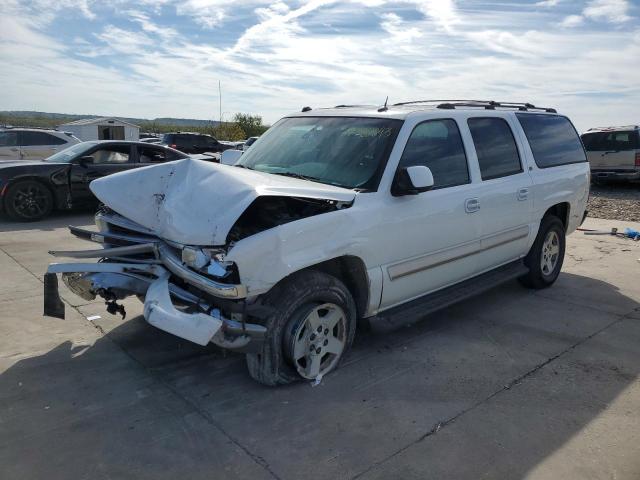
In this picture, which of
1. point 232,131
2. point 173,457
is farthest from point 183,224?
point 232,131

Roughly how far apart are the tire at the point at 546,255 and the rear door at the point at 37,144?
43.8 ft

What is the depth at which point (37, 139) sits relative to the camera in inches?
580

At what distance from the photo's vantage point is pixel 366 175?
13.3ft

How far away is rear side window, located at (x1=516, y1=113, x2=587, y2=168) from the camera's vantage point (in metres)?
5.74

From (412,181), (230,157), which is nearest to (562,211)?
(412,181)

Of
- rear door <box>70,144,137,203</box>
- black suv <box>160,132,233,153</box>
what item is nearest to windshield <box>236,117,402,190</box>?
rear door <box>70,144,137,203</box>

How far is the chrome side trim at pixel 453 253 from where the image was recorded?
4117 mm

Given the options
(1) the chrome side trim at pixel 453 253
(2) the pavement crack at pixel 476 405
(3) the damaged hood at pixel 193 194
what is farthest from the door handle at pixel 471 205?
(2) the pavement crack at pixel 476 405

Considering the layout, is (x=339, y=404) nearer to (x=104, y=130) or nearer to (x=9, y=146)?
(x=9, y=146)

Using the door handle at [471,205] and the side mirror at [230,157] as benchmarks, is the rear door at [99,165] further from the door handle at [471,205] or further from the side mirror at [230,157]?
the door handle at [471,205]

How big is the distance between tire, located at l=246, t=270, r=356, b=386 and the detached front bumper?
180 millimetres

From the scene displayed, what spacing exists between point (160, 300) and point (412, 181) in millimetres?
1908

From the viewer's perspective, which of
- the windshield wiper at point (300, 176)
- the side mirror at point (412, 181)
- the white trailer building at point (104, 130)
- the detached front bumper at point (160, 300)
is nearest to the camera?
the detached front bumper at point (160, 300)

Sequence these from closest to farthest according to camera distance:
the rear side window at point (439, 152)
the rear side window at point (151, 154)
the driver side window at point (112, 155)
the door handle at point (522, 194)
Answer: the rear side window at point (439, 152) → the door handle at point (522, 194) → the driver side window at point (112, 155) → the rear side window at point (151, 154)
